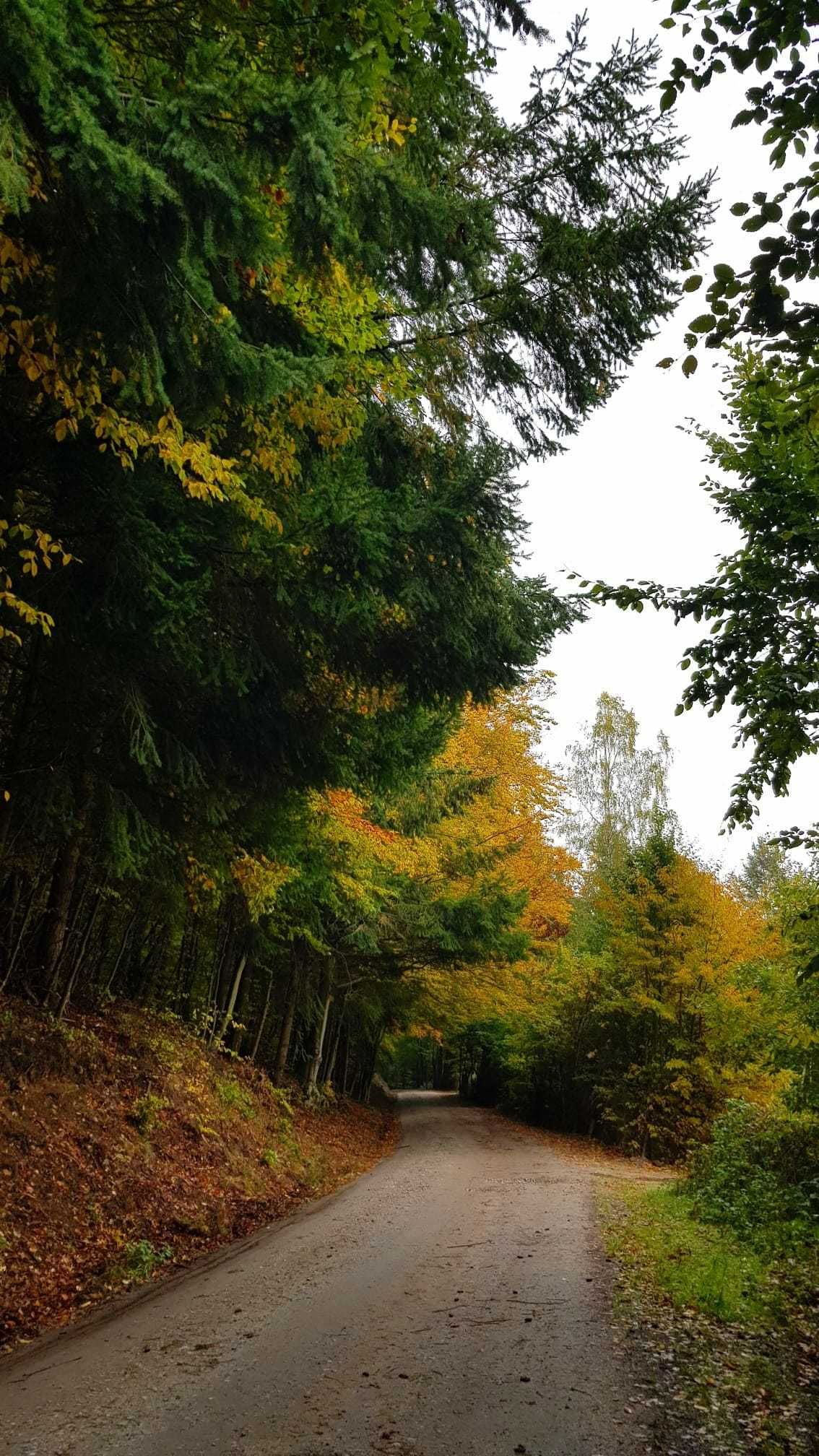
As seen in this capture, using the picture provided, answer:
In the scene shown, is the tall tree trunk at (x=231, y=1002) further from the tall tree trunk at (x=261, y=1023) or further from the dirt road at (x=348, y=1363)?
the dirt road at (x=348, y=1363)

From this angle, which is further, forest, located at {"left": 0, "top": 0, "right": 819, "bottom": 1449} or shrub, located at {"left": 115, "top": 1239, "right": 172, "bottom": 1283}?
shrub, located at {"left": 115, "top": 1239, "right": 172, "bottom": 1283}

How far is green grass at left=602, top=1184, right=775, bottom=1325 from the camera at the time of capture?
5.92 m

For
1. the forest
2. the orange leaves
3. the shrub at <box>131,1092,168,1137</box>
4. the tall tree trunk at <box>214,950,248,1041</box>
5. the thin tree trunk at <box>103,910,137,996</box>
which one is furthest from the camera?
the orange leaves

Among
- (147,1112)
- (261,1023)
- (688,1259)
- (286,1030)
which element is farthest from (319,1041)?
(688,1259)

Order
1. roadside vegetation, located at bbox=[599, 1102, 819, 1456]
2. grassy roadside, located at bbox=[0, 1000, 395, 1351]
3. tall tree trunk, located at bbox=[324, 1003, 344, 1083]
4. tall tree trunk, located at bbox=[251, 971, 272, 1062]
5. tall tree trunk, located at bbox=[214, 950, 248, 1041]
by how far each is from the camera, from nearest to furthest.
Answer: roadside vegetation, located at bbox=[599, 1102, 819, 1456] → grassy roadside, located at bbox=[0, 1000, 395, 1351] → tall tree trunk, located at bbox=[214, 950, 248, 1041] → tall tree trunk, located at bbox=[251, 971, 272, 1062] → tall tree trunk, located at bbox=[324, 1003, 344, 1083]

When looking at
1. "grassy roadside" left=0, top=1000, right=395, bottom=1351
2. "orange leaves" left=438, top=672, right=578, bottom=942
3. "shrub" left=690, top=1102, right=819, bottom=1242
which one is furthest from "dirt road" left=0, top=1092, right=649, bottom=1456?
"orange leaves" left=438, top=672, right=578, bottom=942

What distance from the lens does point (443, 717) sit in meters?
8.71

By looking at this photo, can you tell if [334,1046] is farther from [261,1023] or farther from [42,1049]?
[42,1049]

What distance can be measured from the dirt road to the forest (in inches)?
104

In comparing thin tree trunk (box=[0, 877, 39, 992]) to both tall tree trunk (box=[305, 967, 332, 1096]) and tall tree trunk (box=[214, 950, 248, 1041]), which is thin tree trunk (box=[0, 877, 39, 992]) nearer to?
tall tree trunk (box=[214, 950, 248, 1041])

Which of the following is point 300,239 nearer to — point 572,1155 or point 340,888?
point 340,888

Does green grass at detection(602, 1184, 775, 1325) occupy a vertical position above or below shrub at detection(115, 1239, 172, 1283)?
above

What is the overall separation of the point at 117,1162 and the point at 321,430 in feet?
21.2

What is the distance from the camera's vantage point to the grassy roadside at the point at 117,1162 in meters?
5.59
